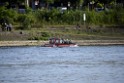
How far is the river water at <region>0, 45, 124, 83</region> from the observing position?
48.8 meters

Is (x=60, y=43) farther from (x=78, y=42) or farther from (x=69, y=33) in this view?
(x=69, y=33)

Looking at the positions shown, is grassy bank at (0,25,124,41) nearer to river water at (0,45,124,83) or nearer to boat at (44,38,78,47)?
boat at (44,38,78,47)

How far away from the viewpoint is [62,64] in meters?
59.6

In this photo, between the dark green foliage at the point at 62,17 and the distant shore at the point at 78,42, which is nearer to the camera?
the distant shore at the point at 78,42

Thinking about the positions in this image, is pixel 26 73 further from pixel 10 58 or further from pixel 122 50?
pixel 122 50

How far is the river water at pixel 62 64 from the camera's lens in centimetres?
4881

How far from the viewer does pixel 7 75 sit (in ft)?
168

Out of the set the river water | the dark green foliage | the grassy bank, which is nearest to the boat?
the river water

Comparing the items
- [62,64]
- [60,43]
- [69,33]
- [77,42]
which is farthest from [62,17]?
[62,64]

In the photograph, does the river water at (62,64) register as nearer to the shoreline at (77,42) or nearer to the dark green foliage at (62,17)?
the shoreline at (77,42)

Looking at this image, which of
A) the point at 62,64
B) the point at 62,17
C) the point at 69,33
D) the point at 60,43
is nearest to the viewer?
the point at 62,64

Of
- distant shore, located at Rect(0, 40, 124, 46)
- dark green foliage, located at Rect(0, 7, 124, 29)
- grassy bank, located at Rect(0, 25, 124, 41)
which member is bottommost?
distant shore, located at Rect(0, 40, 124, 46)

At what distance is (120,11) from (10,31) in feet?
56.2

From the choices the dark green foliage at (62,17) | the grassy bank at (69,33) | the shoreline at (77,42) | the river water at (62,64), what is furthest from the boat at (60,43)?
the dark green foliage at (62,17)
